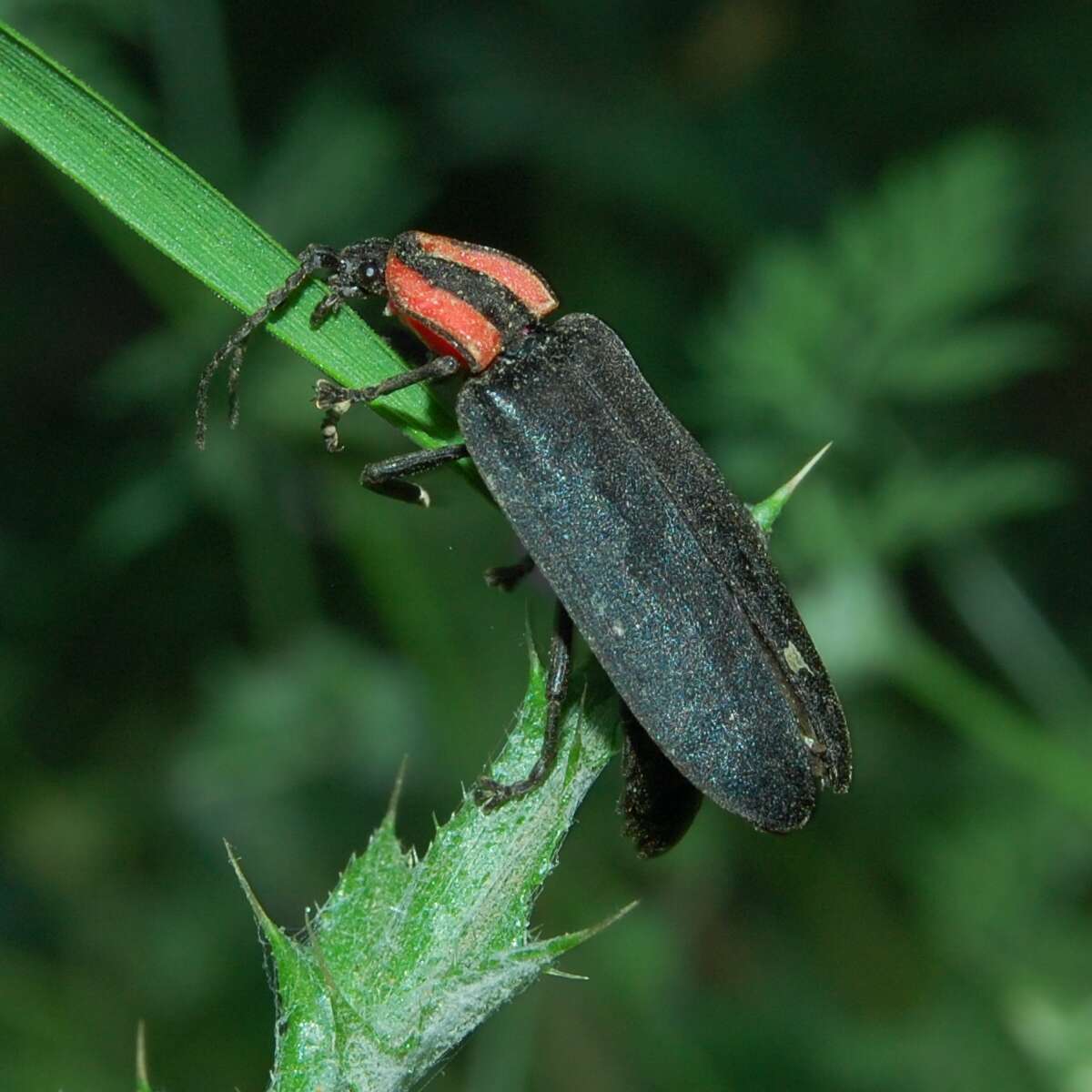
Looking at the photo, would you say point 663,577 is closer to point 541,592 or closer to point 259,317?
point 259,317

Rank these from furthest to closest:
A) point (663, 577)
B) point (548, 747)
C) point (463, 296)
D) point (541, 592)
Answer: point (541, 592) → point (463, 296) → point (663, 577) → point (548, 747)

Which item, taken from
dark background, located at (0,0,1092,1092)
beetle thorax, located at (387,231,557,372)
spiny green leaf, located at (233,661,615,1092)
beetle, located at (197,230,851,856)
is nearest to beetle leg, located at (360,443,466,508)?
beetle, located at (197,230,851,856)

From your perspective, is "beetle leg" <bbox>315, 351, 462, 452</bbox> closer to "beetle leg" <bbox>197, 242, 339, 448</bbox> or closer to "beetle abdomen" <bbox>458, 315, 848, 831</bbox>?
"beetle abdomen" <bbox>458, 315, 848, 831</bbox>

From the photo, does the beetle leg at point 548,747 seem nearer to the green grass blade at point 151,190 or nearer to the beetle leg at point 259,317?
the green grass blade at point 151,190

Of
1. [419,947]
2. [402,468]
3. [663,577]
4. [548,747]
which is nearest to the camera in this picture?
[419,947]

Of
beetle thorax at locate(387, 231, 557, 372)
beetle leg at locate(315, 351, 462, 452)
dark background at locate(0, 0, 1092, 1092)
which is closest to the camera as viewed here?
beetle leg at locate(315, 351, 462, 452)

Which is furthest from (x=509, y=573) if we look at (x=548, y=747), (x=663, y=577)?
(x=548, y=747)
